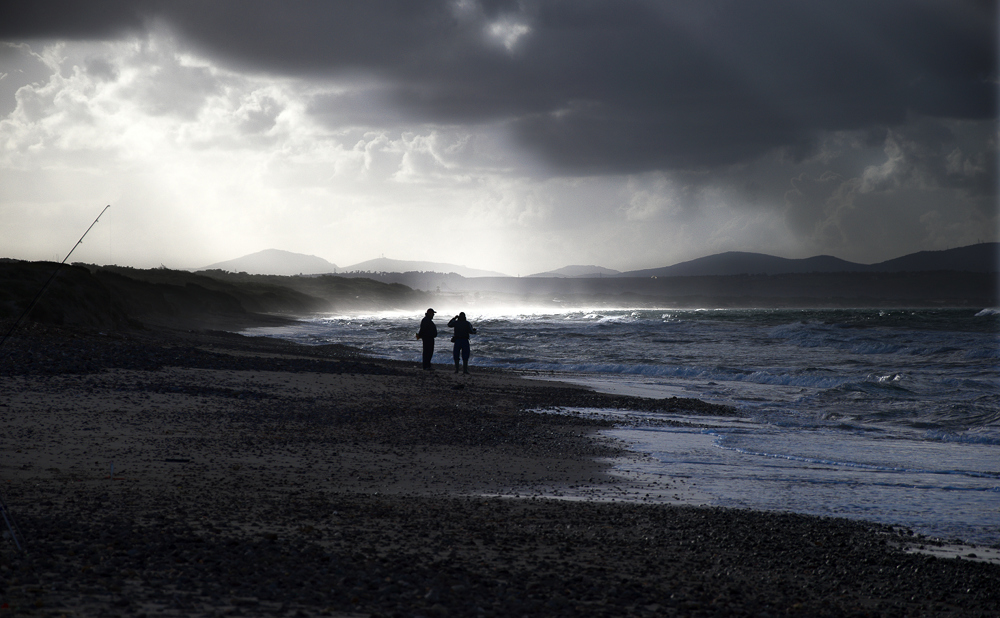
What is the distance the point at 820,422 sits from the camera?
11961 mm

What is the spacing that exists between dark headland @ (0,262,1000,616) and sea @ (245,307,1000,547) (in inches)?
28.7

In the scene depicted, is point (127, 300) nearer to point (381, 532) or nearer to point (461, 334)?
point (461, 334)

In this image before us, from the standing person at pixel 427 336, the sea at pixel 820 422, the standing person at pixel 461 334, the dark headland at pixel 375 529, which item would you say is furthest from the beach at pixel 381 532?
the standing person at pixel 427 336

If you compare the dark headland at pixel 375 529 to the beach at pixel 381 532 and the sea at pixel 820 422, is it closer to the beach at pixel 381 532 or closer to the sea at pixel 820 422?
the beach at pixel 381 532

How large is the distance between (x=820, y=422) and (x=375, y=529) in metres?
9.41

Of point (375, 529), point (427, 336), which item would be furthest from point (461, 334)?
point (375, 529)

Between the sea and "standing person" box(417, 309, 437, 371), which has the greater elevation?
"standing person" box(417, 309, 437, 371)

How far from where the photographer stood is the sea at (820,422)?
6.89 metres

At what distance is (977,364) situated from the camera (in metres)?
22.1

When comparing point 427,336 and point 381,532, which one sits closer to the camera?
point 381,532

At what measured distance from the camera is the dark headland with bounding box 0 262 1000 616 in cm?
367

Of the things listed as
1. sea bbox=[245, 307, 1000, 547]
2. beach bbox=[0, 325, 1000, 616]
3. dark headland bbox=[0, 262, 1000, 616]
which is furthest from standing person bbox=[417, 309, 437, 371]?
beach bbox=[0, 325, 1000, 616]

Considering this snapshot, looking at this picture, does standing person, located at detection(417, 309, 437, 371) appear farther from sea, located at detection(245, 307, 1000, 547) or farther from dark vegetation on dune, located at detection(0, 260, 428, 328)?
dark vegetation on dune, located at detection(0, 260, 428, 328)

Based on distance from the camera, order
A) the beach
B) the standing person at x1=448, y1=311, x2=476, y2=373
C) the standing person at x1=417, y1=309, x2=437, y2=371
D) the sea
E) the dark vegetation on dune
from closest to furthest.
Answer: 1. the beach
2. the sea
3. the standing person at x1=448, y1=311, x2=476, y2=373
4. the standing person at x1=417, y1=309, x2=437, y2=371
5. the dark vegetation on dune
